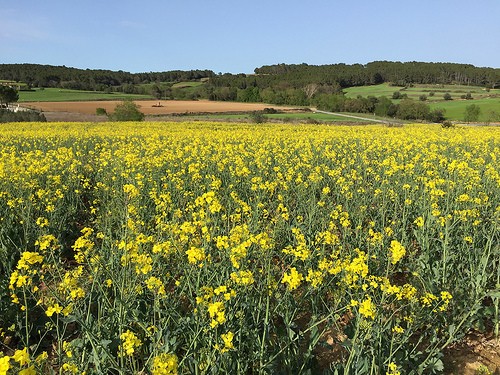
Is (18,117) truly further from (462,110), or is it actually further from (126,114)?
(462,110)

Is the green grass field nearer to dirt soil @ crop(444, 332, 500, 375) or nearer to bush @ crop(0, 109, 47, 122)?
bush @ crop(0, 109, 47, 122)

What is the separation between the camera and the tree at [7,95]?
60.1 metres

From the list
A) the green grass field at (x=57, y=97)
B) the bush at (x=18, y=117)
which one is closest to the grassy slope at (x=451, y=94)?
the green grass field at (x=57, y=97)

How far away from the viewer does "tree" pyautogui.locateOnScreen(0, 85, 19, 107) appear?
6012cm

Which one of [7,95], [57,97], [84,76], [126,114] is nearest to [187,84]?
[84,76]

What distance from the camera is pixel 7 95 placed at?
61094mm

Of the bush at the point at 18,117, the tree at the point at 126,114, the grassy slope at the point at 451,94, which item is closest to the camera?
the bush at the point at 18,117

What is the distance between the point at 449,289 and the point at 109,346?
144 inches

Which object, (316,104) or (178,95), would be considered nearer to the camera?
(316,104)

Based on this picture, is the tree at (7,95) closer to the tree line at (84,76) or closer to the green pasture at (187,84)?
the tree line at (84,76)

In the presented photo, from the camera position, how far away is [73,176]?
8133 millimetres

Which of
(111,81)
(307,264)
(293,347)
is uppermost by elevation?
(111,81)

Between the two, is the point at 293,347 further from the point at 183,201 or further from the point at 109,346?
the point at 183,201

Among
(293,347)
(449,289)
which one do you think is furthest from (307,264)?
(449,289)
